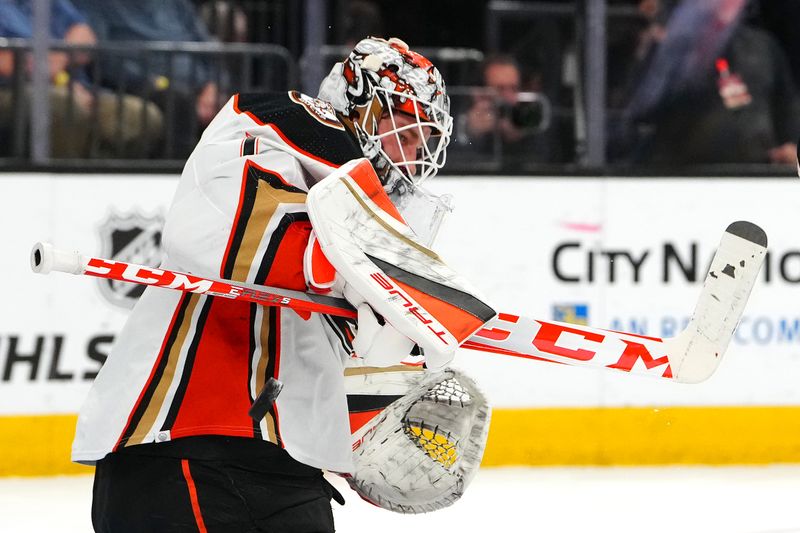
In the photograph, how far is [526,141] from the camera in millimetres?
4629

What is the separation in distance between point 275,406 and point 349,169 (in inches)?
10.8

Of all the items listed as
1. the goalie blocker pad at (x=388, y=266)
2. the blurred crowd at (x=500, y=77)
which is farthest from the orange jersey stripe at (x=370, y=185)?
the blurred crowd at (x=500, y=77)

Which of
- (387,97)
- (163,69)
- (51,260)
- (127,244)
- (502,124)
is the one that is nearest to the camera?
(51,260)

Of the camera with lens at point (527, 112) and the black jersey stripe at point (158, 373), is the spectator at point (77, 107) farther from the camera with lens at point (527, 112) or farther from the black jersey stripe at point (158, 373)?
the black jersey stripe at point (158, 373)

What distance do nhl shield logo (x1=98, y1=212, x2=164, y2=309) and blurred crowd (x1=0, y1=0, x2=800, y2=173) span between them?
38 centimetres

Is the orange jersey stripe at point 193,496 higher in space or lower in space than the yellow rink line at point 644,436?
higher

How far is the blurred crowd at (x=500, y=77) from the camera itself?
4.22 meters

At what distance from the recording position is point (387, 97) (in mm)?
1533

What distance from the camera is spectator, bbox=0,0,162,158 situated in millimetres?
4156

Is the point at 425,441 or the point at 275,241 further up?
the point at 275,241

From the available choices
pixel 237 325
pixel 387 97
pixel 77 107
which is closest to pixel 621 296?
pixel 77 107

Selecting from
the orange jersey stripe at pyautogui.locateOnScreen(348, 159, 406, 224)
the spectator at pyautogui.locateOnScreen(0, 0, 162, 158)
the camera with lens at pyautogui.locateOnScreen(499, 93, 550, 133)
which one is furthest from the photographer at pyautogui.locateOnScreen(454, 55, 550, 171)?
the orange jersey stripe at pyautogui.locateOnScreen(348, 159, 406, 224)

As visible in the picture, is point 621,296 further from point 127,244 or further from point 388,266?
point 388,266

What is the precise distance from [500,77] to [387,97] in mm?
3186
